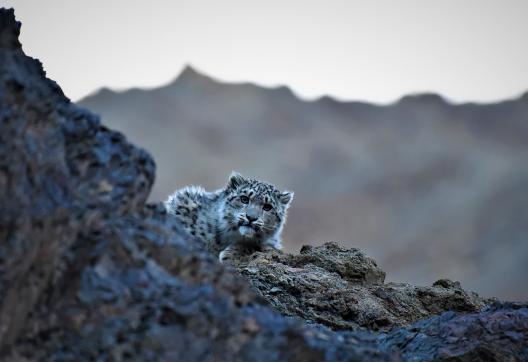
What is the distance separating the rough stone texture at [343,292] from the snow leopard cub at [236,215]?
2137 mm

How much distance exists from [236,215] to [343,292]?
3.84 metres

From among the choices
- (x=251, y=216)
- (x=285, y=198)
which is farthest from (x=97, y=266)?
(x=285, y=198)

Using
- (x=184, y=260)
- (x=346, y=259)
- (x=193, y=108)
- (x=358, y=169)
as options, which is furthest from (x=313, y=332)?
(x=193, y=108)

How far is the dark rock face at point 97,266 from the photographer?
3.17 meters

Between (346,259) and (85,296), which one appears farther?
(346,259)

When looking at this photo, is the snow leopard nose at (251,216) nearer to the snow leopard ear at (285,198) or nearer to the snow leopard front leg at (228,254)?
the snow leopard front leg at (228,254)

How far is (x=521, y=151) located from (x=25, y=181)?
128 feet

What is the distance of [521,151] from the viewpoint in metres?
39.2

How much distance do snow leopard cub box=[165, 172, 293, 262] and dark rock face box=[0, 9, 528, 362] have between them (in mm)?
6191

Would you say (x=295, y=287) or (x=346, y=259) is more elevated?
(x=346, y=259)

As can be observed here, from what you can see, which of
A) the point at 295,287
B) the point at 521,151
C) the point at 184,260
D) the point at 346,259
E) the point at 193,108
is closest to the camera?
the point at 184,260

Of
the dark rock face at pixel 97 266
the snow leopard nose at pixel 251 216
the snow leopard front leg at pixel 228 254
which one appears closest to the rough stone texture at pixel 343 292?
the snow leopard front leg at pixel 228 254

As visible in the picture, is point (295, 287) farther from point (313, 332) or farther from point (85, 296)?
point (85, 296)

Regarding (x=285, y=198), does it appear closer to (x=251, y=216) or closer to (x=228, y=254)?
(x=251, y=216)
